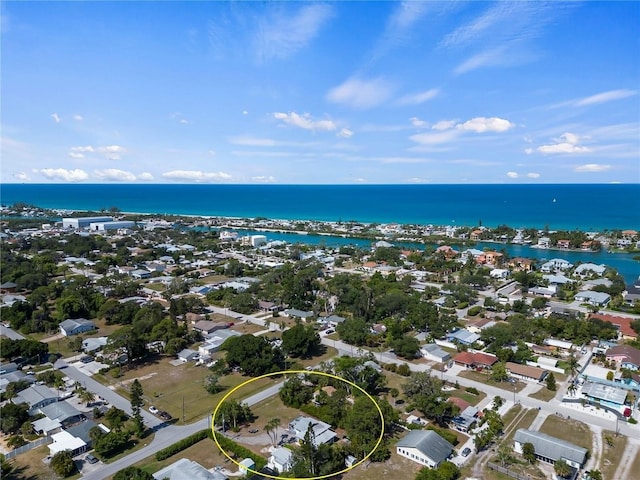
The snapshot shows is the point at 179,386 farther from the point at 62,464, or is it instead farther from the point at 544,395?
the point at 544,395

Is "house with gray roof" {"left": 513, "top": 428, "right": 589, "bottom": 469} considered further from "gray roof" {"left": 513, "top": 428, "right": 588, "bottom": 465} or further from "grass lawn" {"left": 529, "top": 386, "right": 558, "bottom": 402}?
"grass lawn" {"left": 529, "top": 386, "right": 558, "bottom": 402}

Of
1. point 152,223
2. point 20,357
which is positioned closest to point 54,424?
point 20,357

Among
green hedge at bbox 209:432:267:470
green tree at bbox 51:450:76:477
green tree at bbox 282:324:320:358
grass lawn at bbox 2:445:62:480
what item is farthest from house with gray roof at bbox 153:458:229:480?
green tree at bbox 282:324:320:358

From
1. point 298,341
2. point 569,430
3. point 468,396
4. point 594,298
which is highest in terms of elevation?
point 594,298

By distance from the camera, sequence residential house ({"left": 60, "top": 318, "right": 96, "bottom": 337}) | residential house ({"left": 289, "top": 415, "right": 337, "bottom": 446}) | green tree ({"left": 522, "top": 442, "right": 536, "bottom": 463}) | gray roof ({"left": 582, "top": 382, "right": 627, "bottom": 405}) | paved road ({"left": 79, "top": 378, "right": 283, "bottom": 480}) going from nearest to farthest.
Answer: paved road ({"left": 79, "top": 378, "right": 283, "bottom": 480}) → green tree ({"left": 522, "top": 442, "right": 536, "bottom": 463}) → residential house ({"left": 289, "top": 415, "right": 337, "bottom": 446}) → gray roof ({"left": 582, "top": 382, "right": 627, "bottom": 405}) → residential house ({"left": 60, "top": 318, "right": 96, "bottom": 337})

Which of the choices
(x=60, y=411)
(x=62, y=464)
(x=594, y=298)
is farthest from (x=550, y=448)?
(x=594, y=298)

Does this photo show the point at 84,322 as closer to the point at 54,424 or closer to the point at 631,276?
the point at 54,424

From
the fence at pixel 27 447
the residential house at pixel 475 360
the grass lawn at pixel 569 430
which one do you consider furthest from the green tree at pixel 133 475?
the residential house at pixel 475 360
